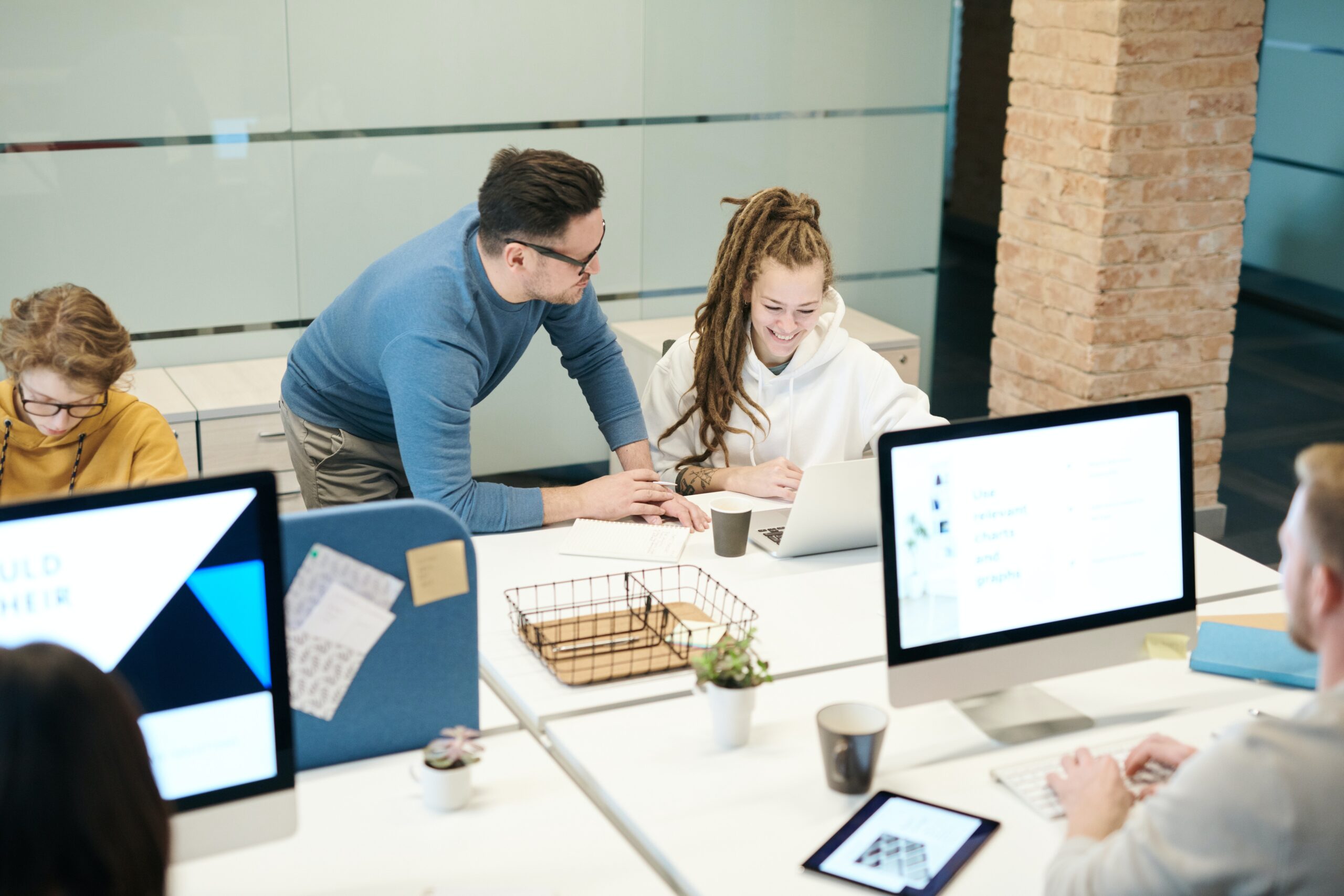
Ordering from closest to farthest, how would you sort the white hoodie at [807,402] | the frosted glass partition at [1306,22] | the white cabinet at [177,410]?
the white hoodie at [807,402]
the white cabinet at [177,410]
the frosted glass partition at [1306,22]

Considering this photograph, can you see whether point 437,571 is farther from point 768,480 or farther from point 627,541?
point 768,480

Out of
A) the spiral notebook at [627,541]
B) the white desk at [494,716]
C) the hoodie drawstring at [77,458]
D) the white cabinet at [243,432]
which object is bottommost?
the white cabinet at [243,432]

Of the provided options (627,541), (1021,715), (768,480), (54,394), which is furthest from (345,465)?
(1021,715)

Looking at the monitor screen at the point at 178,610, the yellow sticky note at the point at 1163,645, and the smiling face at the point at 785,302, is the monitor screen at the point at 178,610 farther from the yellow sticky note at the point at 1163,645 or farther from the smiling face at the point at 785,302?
the smiling face at the point at 785,302

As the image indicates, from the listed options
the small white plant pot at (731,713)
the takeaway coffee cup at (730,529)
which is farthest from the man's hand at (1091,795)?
the takeaway coffee cup at (730,529)

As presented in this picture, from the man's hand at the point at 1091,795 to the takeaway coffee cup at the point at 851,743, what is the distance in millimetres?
222

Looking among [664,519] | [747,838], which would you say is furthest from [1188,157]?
[747,838]

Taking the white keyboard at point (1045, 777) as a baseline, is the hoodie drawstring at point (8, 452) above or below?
above

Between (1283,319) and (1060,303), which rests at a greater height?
(1060,303)

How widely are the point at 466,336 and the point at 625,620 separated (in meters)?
0.68

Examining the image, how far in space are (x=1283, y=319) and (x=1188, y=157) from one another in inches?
138

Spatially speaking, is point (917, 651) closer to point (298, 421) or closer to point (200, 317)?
point (298, 421)

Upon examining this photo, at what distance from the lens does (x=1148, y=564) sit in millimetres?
1772

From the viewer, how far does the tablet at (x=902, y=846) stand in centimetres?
142
